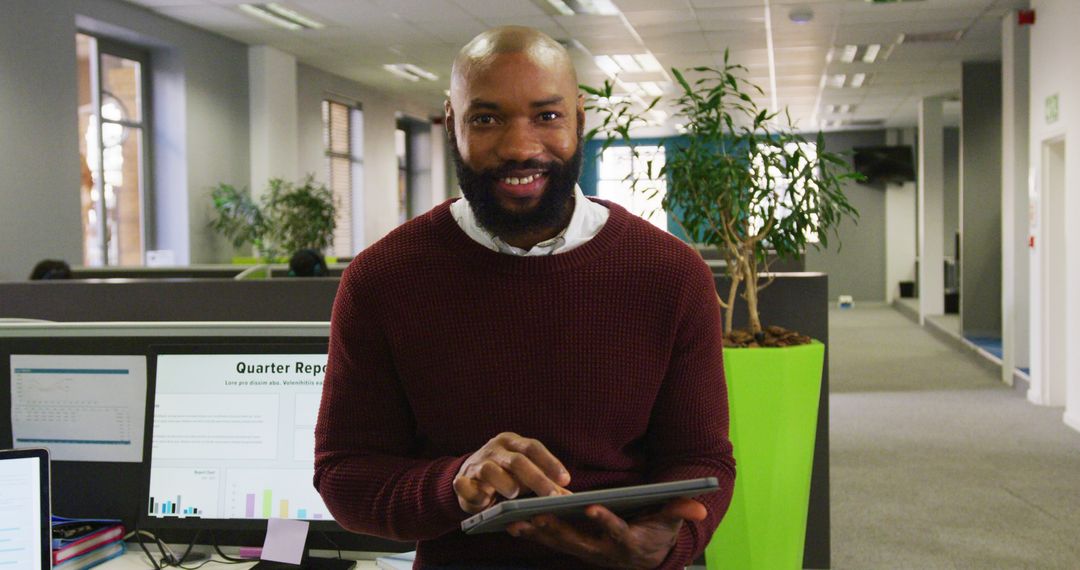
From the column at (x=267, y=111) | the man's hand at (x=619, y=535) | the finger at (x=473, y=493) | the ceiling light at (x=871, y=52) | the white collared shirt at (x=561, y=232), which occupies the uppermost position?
the ceiling light at (x=871, y=52)

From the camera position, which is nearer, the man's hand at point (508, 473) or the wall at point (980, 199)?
the man's hand at point (508, 473)

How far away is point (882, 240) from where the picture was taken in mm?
18047

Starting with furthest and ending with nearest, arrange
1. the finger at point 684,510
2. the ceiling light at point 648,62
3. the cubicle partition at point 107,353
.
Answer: the ceiling light at point 648,62
the cubicle partition at point 107,353
the finger at point 684,510

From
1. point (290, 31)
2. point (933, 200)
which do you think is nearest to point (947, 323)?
point (933, 200)

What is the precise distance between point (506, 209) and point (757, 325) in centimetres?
229

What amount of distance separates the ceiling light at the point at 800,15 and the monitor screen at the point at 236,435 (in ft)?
24.5

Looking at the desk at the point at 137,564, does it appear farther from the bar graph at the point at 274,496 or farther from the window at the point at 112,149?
the window at the point at 112,149

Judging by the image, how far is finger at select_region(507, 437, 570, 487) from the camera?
3.24 ft

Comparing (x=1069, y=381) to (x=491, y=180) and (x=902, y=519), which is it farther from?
(x=491, y=180)

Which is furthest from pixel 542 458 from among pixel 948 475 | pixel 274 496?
pixel 948 475

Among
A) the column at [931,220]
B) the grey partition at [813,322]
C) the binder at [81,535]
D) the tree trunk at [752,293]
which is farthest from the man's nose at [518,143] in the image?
the column at [931,220]

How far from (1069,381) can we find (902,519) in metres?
2.63

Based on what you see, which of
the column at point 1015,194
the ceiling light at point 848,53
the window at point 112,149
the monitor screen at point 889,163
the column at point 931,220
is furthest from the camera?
the monitor screen at point 889,163

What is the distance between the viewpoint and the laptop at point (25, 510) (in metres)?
1.43
